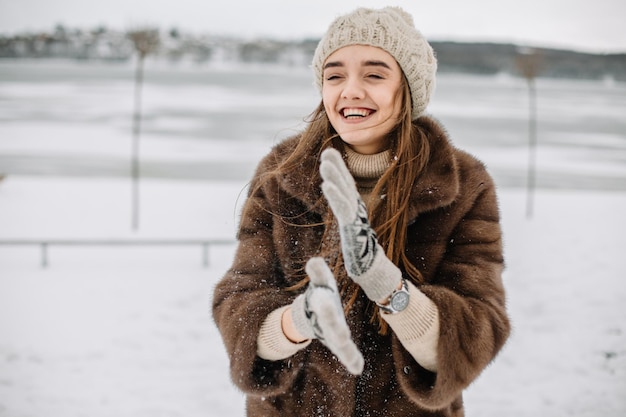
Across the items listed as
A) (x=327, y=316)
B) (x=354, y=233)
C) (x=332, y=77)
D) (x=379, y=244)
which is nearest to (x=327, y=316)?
(x=327, y=316)

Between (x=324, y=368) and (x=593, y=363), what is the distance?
430cm

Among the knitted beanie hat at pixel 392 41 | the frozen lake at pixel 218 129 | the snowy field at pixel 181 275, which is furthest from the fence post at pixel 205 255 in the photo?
the knitted beanie hat at pixel 392 41

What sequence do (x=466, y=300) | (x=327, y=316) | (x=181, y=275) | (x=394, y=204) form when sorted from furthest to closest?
(x=181, y=275), (x=394, y=204), (x=466, y=300), (x=327, y=316)

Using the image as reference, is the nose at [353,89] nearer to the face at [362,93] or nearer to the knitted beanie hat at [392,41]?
the face at [362,93]

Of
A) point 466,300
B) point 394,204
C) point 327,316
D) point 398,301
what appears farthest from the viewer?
point 394,204

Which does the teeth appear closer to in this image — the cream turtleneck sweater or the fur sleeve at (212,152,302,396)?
the fur sleeve at (212,152,302,396)

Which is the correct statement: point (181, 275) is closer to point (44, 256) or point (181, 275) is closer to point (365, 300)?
point (44, 256)

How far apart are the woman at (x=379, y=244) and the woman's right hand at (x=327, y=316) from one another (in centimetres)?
16

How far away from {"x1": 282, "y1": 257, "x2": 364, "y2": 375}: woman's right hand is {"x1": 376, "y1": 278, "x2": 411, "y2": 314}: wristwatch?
0.47 feet

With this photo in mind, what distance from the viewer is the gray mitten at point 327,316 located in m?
1.07

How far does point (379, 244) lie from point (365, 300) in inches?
6.5

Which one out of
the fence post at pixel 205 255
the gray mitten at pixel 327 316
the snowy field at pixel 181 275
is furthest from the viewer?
the fence post at pixel 205 255

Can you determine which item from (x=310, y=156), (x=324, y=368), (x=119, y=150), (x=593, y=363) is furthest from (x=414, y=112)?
(x=119, y=150)

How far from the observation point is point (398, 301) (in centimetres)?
124
